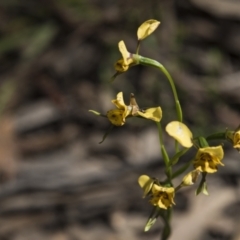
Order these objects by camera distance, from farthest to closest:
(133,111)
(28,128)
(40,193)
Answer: (28,128) < (40,193) < (133,111)

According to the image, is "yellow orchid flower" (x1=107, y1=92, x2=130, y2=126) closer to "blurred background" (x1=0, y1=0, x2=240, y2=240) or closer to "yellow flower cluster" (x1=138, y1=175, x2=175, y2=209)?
"yellow flower cluster" (x1=138, y1=175, x2=175, y2=209)

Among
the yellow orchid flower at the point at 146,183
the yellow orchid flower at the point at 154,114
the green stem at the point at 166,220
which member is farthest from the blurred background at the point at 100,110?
the yellow orchid flower at the point at 154,114

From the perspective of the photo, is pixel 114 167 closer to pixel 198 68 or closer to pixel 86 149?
pixel 86 149

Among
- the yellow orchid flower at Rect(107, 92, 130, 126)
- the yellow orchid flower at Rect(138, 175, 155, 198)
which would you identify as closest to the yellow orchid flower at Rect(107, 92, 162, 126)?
the yellow orchid flower at Rect(107, 92, 130, 126)

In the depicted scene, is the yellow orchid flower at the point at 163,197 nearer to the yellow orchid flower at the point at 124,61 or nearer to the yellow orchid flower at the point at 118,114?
the yellow orchid flower at the point at 118,114

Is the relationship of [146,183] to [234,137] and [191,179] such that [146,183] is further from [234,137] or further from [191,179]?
[234,137]

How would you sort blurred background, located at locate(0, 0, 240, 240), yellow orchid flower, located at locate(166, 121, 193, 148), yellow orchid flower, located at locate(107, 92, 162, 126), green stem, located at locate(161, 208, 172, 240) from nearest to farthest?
yellow orchid flower, located at locate(166, 121, 193, 148)
yellow orchid flower, located at locate(107, 92, 162, 126)
green stem, located at locate(161, 208, 172, 240)
blurred background, located at locate(0, 0, 240, 240)

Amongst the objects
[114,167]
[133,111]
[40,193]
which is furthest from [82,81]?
[133,111]
